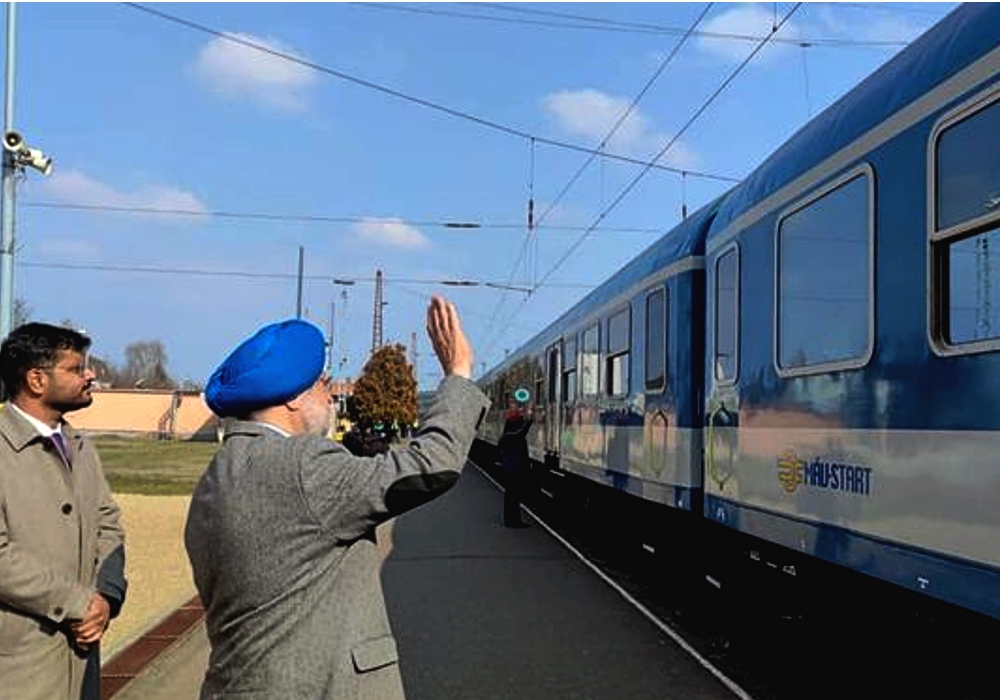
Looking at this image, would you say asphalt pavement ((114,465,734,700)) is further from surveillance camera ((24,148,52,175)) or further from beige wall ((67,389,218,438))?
beige wall ((67,389,218,438))

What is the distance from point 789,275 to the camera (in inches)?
259

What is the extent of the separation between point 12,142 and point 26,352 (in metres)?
8.25

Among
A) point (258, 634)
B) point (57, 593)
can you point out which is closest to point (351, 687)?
point (258, 634)

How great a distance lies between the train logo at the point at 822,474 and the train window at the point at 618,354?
5.67 meters

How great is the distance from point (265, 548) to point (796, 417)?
415cm

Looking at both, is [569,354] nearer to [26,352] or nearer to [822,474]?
[822,474]

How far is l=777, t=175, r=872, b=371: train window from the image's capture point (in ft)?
17.7

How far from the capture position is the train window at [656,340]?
10180mm

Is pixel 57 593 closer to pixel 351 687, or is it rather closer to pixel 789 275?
pixel 351 687

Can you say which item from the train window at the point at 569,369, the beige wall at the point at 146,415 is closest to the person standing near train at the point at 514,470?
the train window at the point at 569,369

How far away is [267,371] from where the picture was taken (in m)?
2.72

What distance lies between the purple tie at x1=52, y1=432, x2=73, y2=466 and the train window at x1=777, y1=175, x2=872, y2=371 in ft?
11.2

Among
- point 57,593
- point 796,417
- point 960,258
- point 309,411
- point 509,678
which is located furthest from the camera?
point 509,678

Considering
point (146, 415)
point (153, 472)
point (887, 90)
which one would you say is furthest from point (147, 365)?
point (887, 90)
